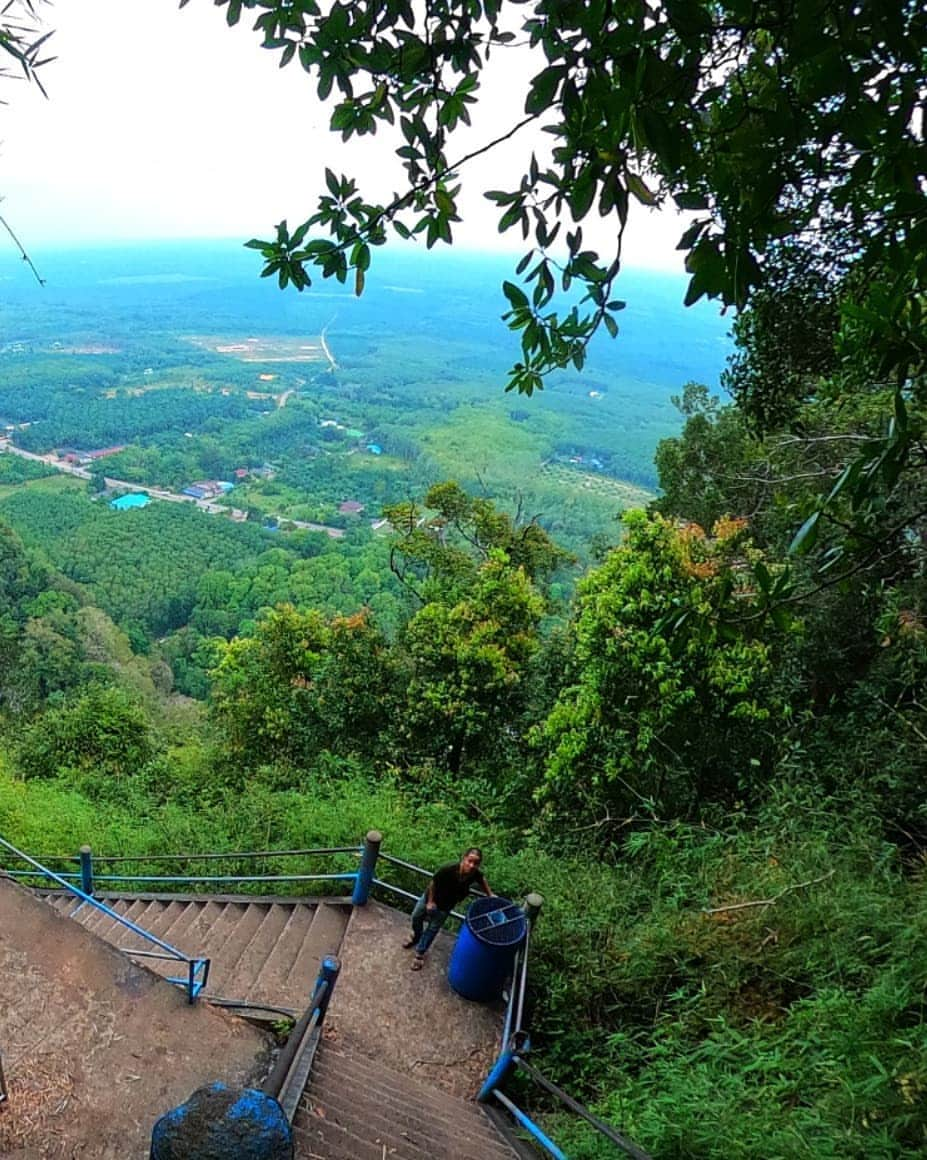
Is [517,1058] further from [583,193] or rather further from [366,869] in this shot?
[583,193]

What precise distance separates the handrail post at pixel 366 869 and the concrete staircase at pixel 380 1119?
136 centimetres

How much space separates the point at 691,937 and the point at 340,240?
4.69 meters

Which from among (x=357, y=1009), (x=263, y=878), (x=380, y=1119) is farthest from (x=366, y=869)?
(x=380, y=1119)

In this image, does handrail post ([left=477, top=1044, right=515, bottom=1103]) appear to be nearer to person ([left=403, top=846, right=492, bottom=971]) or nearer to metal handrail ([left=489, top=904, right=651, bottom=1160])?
metal handrail ([left=489, top=904, right=651, bottom=1160])

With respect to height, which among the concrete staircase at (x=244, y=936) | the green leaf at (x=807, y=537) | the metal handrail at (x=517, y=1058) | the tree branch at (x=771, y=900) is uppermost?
the green leaf at (x=807, y=537)

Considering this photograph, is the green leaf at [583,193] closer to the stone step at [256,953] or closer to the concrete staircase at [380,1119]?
the concrete staircase at [380,1119]

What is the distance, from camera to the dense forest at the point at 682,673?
1.34m

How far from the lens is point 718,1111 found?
323 centimetres

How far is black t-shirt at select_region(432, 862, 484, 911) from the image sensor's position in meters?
5.09

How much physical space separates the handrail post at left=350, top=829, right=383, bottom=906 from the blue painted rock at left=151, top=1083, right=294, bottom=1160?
2.96m

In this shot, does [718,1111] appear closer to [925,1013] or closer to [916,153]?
[925,1013]

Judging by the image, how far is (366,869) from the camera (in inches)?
219

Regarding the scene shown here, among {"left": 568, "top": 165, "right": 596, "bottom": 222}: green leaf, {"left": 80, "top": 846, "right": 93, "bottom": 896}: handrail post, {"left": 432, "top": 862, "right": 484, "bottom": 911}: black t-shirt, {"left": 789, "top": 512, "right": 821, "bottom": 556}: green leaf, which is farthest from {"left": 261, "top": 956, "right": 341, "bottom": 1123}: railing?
{"left": 568, "top": 165, "right": 596, "bottom": 222}: green leaf

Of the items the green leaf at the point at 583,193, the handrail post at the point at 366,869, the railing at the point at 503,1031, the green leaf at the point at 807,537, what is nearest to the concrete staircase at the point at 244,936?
the handrail post at the point at 366,869
